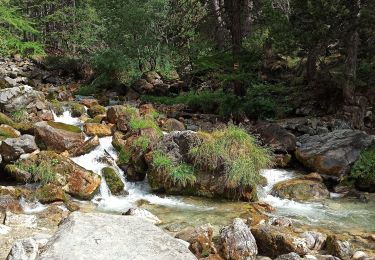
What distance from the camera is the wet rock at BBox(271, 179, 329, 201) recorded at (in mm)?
9812

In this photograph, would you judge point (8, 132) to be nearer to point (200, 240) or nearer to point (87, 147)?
point (87, 147)

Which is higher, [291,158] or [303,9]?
[303,9]

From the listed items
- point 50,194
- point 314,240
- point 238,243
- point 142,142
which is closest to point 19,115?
point 142,142

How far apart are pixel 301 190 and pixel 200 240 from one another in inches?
169

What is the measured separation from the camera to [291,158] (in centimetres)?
1174

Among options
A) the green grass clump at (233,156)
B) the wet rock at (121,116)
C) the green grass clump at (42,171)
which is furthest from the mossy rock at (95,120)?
the green grass clump at (233,156)

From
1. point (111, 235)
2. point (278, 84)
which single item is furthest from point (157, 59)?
point (111, 235)

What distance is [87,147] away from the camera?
11.2 meters

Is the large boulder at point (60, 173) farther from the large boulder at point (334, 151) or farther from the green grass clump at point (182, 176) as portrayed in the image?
the large boulder at point (334, 151)

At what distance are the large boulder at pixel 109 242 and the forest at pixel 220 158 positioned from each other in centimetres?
2

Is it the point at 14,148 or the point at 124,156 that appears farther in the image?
the point at 124,156

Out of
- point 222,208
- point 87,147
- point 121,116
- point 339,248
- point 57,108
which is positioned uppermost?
point 57,108

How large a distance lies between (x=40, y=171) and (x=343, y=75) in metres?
9.45

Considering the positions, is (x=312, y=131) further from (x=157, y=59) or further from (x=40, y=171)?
(x=157, y=59)
